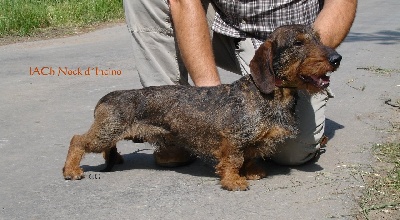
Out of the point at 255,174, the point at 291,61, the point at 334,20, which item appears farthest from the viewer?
the point at 334,20

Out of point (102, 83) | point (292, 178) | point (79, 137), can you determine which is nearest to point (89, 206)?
point (79, 137)

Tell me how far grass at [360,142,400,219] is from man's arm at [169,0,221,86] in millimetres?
1323

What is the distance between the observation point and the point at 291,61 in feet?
16.0

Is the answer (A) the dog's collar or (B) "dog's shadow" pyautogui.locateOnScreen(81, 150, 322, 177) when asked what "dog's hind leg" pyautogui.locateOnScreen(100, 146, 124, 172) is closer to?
(B) "dog's shadow" pyautogui.locateOnScreen(81, 150, 322, 177)

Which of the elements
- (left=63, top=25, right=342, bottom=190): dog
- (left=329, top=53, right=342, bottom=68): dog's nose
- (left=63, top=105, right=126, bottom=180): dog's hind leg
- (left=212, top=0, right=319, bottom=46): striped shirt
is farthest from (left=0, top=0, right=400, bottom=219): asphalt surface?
(left=212, top=0, right=319, bottom=46): striped shirt

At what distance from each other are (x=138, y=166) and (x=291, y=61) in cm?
148

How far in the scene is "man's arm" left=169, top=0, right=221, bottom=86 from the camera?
221 inches

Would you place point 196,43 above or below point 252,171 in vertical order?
above

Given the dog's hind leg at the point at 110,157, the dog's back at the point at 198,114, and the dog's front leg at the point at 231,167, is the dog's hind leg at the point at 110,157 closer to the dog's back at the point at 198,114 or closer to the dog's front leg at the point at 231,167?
the dog's back at the point at 198,114

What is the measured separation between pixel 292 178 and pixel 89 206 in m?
1.46

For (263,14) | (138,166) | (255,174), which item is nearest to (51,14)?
(263,14)

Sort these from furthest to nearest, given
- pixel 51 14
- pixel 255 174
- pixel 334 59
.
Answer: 1. pixel 51 14
2. pixel 255 174
3. pixel 334 59

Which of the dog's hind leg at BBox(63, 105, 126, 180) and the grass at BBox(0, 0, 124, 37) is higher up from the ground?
→ the dog's hind leg at BBox(63, 105, 126, 180)

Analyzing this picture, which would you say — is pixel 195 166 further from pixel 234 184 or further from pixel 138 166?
pixel 234 184
